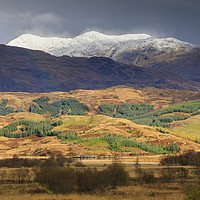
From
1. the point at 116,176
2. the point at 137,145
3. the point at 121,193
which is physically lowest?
the point at 121,193

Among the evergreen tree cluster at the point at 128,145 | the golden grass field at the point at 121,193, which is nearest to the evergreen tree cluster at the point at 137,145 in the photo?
the evergreen tree cluster at the point at 128,145

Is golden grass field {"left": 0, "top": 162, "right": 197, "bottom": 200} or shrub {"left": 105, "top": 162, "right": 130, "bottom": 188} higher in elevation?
shrub {"left": 105, "top": 162, "right": 130, "bottom": 188}

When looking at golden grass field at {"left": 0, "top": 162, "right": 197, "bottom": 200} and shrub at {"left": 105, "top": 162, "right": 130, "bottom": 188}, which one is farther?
shrub at {"left": 105, "top": 162, "right": 130, "bottom": 188}

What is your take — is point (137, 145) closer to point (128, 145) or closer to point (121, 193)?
point (128, 145)

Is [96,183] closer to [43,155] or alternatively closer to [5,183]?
[5,183]

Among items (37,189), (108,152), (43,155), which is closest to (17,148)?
(43,155)

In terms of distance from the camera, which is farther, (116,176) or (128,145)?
(128,145)

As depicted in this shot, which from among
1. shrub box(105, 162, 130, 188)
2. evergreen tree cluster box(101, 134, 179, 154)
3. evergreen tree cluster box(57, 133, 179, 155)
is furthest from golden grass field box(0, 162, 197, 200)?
evergreen tree cluster box(101, 134, 179, 154)

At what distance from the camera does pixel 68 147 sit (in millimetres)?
141875

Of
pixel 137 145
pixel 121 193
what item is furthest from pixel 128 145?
pixel 121 193

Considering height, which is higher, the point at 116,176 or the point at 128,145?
the point at 116,176

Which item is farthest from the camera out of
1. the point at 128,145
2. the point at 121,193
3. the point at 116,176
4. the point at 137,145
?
the point at 137,145

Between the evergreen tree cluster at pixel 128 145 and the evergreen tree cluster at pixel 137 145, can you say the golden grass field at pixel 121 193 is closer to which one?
the evergreen tree cluster at pixel 128 145

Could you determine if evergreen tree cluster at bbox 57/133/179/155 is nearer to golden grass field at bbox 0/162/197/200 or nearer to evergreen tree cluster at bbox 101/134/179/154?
evergreen tree cluster at bbox 101/134/179/154
